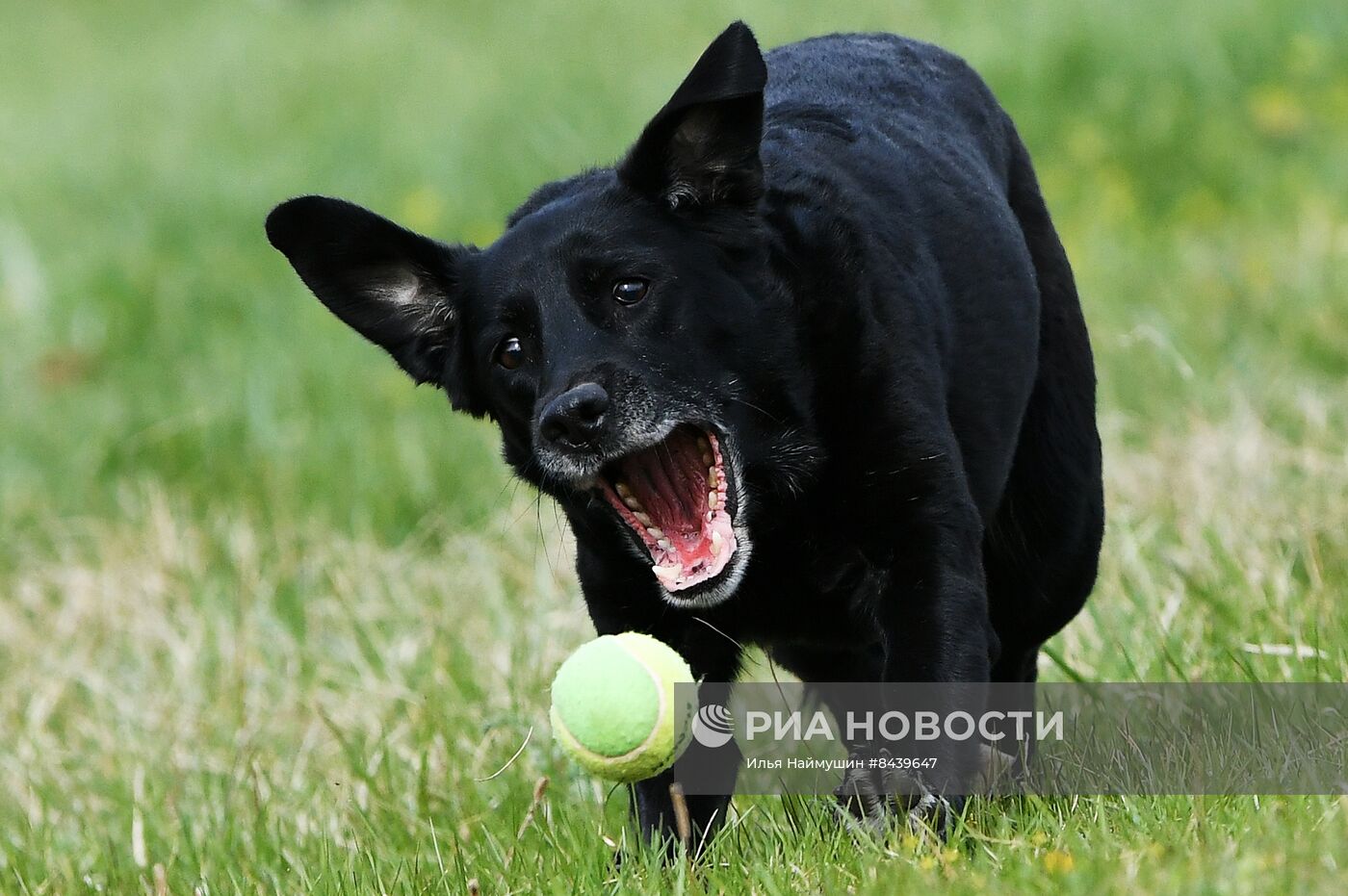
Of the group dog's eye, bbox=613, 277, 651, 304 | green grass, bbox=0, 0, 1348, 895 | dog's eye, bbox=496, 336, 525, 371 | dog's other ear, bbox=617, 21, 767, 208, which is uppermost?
dog's other ear, bbox=617, 21, 767, 208

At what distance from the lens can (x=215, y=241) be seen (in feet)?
34.0

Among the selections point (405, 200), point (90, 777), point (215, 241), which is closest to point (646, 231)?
point (90, 777)

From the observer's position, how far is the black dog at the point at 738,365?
326cm

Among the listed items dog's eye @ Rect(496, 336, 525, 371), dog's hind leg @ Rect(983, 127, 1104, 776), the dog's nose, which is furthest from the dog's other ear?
dog's hind leg @ Rect(983, 127, 1104, 776)

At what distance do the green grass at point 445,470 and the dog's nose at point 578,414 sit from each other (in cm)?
38

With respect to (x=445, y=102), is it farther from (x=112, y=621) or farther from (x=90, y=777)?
(x=90, y=777)

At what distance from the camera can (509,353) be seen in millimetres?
3469

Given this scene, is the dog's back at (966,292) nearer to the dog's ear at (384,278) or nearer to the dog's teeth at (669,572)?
the dog's teeth at (669,572)

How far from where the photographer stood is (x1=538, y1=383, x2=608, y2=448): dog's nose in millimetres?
3137

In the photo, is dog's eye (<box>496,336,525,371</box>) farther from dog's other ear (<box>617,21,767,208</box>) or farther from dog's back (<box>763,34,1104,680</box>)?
dog's back (<box>763,34,1104,680</box>)

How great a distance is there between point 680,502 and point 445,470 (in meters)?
4.00

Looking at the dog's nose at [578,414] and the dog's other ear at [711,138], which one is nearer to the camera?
the dog's nose at [578,414]

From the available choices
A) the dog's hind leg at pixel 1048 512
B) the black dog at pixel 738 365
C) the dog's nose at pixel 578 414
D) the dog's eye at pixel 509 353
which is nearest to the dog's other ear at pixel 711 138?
the black dog at pixel 738 365

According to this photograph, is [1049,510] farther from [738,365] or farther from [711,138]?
[711,138]
